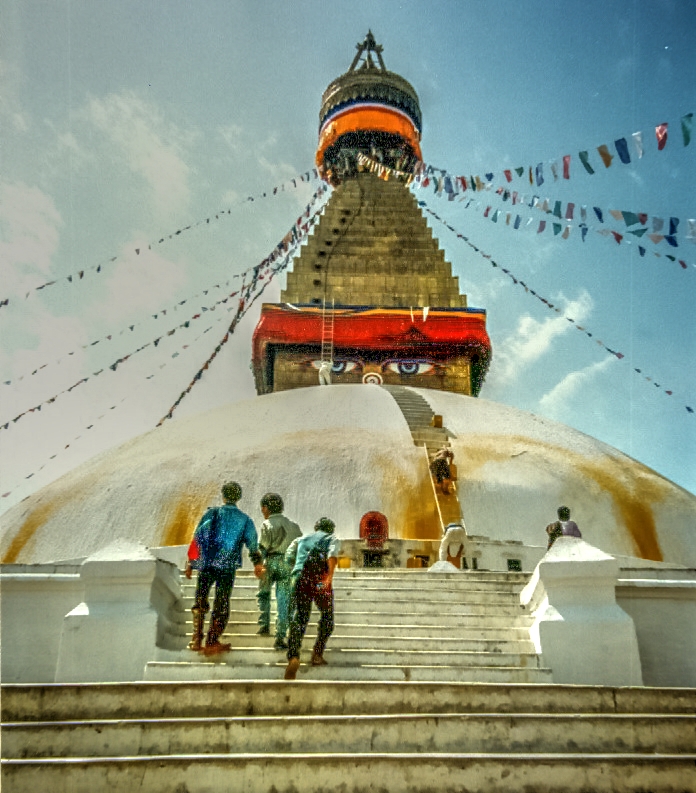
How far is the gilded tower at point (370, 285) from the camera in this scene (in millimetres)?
22188

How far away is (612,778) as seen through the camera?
357cm

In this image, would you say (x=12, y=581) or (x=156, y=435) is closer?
(x=12, y=581)

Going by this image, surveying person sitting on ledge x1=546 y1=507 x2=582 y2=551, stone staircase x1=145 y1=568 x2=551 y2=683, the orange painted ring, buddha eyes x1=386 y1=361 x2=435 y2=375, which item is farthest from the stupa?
the orange painted ring

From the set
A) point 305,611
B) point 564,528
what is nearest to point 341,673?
point 305,611

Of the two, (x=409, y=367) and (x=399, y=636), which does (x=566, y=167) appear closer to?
(x=399, y=636)

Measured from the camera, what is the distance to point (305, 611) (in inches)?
183

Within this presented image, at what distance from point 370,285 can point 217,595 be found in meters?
20.1

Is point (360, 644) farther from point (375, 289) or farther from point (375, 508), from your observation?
point (375, 289)

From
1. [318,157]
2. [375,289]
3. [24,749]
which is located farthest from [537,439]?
[318,157]

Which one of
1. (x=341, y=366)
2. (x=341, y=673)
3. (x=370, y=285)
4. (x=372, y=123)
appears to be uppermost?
(x=372, y=123)

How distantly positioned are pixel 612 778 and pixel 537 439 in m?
9.68

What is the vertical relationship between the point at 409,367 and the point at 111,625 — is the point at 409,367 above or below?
above

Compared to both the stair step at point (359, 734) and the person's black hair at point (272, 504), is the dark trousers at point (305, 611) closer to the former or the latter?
the stair step at point (359, 734)

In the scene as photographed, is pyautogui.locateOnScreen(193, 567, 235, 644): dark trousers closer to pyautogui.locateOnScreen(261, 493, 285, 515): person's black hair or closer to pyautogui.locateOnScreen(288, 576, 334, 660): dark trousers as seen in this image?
pyautogui.locateOnScreen(288, 576, 334, 660): dark trousers
